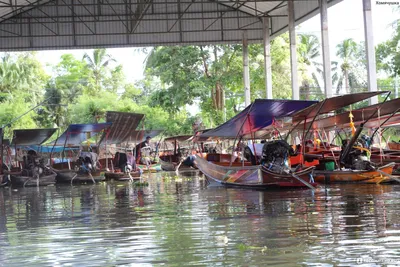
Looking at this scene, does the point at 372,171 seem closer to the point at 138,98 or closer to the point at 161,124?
the point at 161,124

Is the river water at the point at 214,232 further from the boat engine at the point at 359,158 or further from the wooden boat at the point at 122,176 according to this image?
the wooden boat at the point at 122,176

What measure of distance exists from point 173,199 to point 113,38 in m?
17.7

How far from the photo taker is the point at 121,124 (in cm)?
1991

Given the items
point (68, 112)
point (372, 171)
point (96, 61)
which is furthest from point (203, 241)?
point (96, 61)

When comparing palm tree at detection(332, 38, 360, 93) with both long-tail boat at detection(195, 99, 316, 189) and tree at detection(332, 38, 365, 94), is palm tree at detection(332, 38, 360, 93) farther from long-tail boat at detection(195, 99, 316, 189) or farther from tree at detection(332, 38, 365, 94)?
long-tail boat at detection(195, 99, 316, 189)

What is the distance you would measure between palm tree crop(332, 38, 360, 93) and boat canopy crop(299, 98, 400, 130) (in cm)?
3035

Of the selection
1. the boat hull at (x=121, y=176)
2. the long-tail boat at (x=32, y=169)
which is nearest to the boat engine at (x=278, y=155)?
the boat hull at (x=121, y=176)

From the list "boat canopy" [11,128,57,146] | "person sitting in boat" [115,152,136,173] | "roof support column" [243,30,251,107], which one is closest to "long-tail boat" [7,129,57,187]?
"boat canopy" [11,128,57,146]

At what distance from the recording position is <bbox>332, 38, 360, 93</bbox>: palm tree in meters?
47.2

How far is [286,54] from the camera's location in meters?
35.5

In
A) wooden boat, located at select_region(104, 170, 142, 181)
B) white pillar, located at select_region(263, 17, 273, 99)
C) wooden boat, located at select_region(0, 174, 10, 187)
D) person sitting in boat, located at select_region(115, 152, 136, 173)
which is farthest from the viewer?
white pillar, located at select_region(263, 17, 273, 99)

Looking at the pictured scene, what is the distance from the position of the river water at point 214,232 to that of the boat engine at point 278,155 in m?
1.31

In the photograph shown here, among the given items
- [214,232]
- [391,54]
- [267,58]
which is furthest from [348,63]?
[214,232]

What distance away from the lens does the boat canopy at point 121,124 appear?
18359mm
